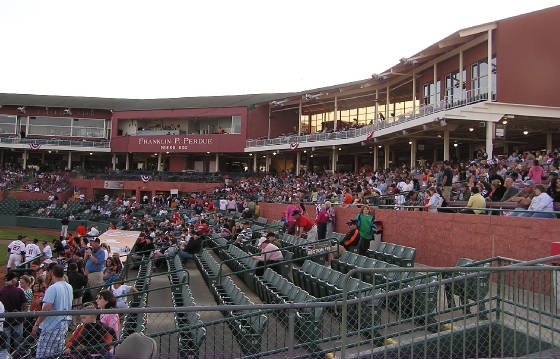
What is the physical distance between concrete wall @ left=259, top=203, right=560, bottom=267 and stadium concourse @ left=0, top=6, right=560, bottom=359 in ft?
0.15

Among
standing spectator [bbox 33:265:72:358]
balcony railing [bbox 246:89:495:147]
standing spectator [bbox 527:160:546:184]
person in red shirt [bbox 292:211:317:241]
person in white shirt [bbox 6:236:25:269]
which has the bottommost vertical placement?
person in white shirt [bbox 6:236:25:269]

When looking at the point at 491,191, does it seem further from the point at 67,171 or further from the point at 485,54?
the point at 67,171

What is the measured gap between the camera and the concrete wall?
9648 millimetres

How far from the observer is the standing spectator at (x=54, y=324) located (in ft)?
20.2

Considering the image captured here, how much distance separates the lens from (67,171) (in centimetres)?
4816

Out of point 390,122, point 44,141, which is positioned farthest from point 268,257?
point 44,141

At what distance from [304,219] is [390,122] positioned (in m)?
13.4

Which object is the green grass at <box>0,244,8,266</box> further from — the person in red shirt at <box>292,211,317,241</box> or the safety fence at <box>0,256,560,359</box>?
the safety fence at <box>0,256,560,359</box>

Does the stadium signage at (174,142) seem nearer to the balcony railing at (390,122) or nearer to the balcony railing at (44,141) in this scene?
the balcony railing at (390,122)

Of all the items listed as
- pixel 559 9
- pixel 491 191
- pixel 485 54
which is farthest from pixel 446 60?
pixel 491 191

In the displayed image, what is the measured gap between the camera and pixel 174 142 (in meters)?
45.6

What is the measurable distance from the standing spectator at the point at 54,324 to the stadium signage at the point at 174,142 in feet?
123

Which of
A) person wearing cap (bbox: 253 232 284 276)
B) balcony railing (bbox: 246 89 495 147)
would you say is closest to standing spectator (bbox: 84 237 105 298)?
person wearing cap (bbox: 253 232 284 276)

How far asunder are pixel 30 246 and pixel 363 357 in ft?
45.2
